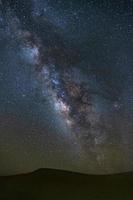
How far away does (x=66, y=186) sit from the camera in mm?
12367

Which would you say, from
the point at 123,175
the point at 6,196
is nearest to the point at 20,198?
the point at 6,196

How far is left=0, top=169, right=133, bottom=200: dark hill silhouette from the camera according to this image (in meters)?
11.9

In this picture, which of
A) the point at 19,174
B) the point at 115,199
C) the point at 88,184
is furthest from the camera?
the point at 19,174

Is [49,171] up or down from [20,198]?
up

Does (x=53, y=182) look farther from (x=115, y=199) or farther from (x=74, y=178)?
(x=115, y=199)

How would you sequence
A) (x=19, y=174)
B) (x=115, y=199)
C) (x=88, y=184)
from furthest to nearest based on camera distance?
Result: (x=19, y=174)
(x=88, y=184)
(x=115, y=199)

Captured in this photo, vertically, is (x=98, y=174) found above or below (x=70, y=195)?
above

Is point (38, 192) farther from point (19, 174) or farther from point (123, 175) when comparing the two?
point (123, 175)

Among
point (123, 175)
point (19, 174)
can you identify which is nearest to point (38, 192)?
point (19, 174)

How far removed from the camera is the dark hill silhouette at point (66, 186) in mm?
11922

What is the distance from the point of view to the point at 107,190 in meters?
12.1

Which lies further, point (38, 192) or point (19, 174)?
point (19, 174)

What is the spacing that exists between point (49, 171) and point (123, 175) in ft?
7.35

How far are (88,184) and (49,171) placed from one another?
1475mm
